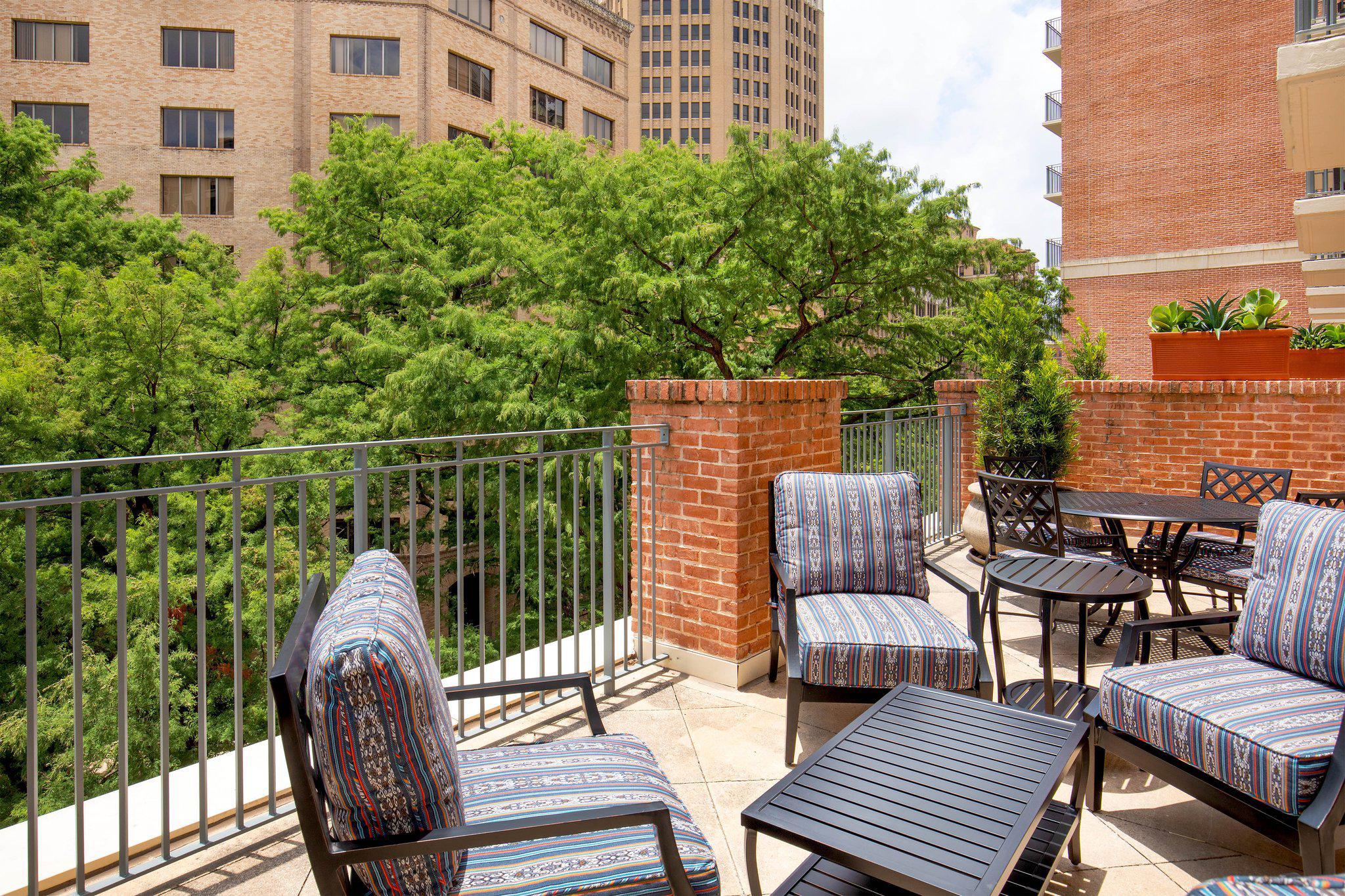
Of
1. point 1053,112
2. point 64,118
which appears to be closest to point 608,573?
point 1053,112

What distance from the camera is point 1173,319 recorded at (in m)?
7.24

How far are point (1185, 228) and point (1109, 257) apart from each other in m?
1.92

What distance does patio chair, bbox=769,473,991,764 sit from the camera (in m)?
3.06

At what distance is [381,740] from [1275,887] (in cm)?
151

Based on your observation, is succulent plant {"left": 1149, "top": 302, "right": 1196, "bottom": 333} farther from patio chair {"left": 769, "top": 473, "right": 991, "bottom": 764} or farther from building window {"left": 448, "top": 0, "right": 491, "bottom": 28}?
building window {"left": 448, "top": 0, "right": 491, "bottom": 28}

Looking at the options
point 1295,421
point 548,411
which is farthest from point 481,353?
point 1295,421

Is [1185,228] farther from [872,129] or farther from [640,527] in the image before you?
[640,527]

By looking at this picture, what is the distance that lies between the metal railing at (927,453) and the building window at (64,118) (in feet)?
101

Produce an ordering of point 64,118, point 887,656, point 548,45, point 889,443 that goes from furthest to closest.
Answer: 1. point 548,45
2. point 64,118
3. point 889,443
4. point 887,656

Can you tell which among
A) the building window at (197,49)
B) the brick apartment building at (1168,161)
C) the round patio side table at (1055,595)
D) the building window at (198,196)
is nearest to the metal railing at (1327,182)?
the round patio side table at (1055,595)

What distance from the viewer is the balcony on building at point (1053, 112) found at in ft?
80.6

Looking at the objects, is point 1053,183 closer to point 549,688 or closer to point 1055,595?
point 1055,595

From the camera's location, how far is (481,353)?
14.7 m

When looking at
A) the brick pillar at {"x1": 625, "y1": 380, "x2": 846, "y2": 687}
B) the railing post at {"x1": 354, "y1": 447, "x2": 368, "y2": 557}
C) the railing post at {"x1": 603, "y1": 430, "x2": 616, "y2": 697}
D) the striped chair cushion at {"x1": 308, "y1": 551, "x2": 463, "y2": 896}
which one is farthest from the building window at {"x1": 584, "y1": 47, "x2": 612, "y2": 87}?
the striped chair cushion at {"x1": 308, "y1": 551, "x2": 463, "y2": 896}
